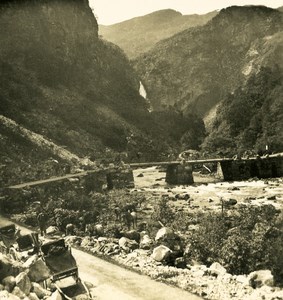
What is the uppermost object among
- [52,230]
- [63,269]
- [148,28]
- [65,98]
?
[148,28]

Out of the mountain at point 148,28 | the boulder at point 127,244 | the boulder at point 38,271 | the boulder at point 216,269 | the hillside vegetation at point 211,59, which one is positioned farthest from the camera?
the mountain at point 148,28

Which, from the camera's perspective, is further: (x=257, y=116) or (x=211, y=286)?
(x=257, y=116)

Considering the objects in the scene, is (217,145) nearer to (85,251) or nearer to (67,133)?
(67,133)

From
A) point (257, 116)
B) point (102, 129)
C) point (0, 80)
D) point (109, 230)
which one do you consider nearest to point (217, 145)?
point (257, 116)

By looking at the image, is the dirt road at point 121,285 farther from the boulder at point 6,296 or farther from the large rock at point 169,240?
the boulder at point 6,296

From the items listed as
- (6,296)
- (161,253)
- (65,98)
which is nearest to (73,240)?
(161,253)

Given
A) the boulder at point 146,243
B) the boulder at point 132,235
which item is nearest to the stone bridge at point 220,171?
the boulder at point 132,235

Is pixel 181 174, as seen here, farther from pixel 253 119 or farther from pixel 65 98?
pixel 65 98
